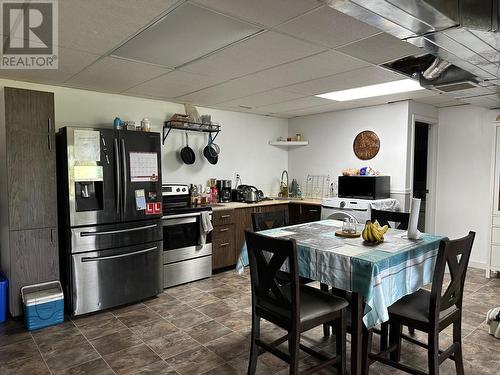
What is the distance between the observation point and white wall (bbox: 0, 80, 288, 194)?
151 inches

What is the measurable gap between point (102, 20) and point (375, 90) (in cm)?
316

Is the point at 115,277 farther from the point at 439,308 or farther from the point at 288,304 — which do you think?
the point at 439,308

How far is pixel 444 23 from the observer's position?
174 centimetres

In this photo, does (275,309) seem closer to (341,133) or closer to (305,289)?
(305,289)

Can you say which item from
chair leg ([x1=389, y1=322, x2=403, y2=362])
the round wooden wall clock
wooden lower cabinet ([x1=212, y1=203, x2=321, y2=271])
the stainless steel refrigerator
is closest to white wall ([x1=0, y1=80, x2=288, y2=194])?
the stainless steel refrigerator

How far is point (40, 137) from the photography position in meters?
3.12

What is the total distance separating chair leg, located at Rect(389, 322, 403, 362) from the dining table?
360 mm

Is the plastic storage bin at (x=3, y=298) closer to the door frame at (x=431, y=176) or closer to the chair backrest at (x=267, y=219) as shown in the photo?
the chair backrest at (x=267, y=219)

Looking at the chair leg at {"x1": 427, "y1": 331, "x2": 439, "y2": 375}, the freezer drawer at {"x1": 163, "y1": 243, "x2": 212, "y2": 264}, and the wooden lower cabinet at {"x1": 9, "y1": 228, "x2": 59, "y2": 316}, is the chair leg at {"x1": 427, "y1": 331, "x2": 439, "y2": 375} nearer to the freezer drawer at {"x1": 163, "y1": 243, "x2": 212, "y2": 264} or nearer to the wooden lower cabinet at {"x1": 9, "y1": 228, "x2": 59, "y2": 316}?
the freezer drawer at {"x1": 163, "y1": 243, "x2": 212, "y2": 264}

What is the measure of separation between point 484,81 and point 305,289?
2.42 meters

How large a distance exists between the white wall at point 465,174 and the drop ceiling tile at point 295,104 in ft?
6.42

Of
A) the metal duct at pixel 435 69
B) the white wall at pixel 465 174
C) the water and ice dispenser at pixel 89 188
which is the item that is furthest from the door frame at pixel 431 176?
the water and ice dispenser at pixel 89 188

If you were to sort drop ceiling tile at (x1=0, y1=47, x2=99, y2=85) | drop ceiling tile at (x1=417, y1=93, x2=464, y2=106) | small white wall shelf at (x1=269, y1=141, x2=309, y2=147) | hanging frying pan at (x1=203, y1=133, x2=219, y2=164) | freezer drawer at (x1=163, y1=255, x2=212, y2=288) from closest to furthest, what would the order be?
drop ceiling tile at (x1=0, y1=47, x2=99, y2=85)
freezer drawer at (x1=163, y1=255, x2=212, y2=288)
drop ceiling tile at (x1=417, y1=93, x2=464, y2=106)
hanging frying pan at (x1=203, y1=133, x2=219, y2=164)
small white wall shelf at (x1=269, y1=141, x2=309, y2=147)

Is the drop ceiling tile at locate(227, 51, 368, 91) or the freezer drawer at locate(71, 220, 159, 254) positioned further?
the freezer drawer at locate(71, 220, 159, 254)
